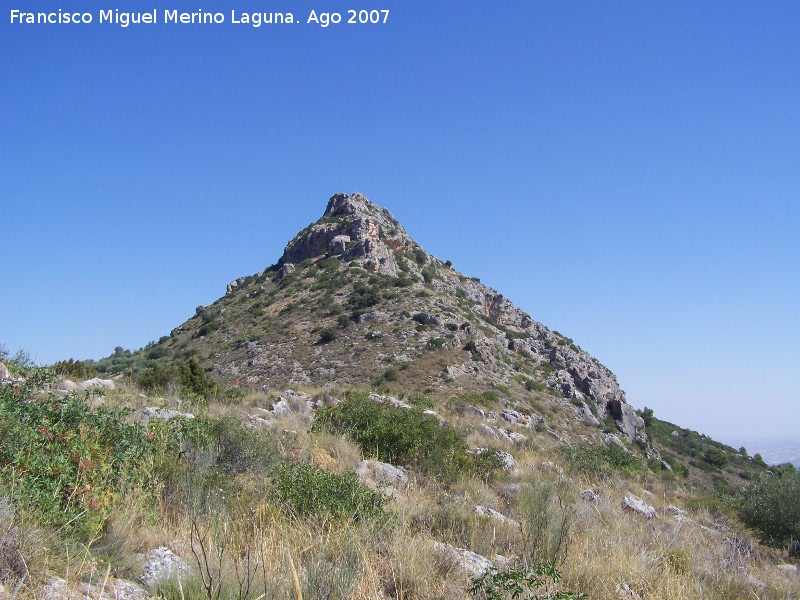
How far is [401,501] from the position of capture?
6242 millimetres

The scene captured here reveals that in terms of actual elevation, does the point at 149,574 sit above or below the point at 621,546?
below

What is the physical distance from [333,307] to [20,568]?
132 feet

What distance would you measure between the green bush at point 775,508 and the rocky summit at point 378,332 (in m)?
19.4

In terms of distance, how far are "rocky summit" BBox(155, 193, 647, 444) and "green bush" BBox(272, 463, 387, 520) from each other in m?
23.9

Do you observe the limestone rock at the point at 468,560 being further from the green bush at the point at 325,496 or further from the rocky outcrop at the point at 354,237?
the rocky outcrop at the point at 354,237

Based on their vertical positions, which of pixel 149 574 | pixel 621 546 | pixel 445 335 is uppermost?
pixel 445 335

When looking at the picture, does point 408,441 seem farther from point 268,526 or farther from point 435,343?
point 435,343

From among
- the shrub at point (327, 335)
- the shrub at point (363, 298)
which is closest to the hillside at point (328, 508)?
the shrub at point (327, 335)

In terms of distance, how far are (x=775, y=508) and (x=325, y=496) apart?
899cm

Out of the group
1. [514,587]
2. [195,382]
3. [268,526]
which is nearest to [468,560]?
[514,587]

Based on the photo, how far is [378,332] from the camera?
39781 millimetres

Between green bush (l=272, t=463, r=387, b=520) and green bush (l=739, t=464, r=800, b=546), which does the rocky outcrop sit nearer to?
green bush (l=739, t=464, r=800, b=546)

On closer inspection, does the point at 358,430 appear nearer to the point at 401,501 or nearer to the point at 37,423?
the point at 401,501

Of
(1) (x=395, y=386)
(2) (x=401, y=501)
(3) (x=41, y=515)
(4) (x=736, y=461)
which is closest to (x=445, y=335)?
(1) (x=395, y=386)
